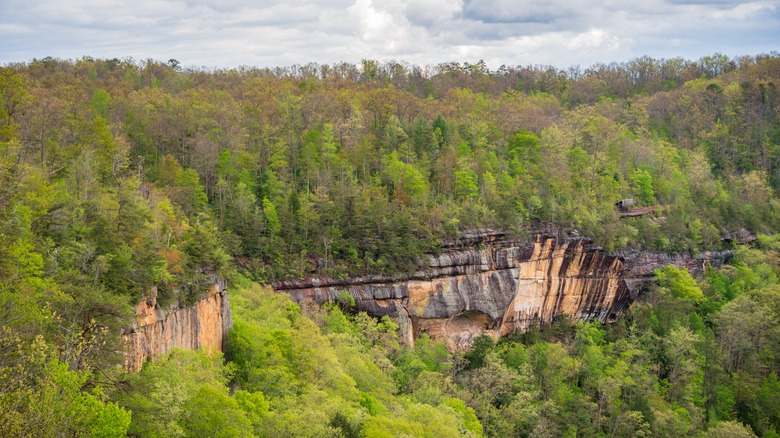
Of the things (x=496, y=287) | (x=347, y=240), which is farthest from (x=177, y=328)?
(x=496, y=287)

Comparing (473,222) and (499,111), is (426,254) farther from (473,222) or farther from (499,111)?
(499,111)

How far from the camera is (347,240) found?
49125 millimetres

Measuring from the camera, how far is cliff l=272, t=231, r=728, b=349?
49000 mm

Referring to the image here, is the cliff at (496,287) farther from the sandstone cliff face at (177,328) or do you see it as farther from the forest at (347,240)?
the sandstone cliff face at (177,328)

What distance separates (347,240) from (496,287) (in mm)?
11160

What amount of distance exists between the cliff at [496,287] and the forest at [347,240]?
1067 millimetres

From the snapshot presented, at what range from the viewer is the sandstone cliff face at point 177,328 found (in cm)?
2420

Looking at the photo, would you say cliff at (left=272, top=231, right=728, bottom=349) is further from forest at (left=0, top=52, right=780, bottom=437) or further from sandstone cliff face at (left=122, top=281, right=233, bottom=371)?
sandstone cliff face at (left=122, top=281, right=233, bottom=371)

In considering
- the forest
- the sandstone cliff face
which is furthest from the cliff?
the sandstone cliff face

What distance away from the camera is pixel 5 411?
1331 cm

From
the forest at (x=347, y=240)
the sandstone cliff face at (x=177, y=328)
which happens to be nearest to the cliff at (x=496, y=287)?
the forest at (x=347, y=240)

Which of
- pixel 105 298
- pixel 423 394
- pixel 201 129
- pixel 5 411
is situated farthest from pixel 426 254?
pixel 5 411

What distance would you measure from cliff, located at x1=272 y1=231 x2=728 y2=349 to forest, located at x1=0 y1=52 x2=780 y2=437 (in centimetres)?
107

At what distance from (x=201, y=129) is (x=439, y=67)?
51079 mm
